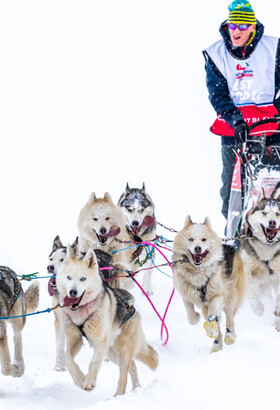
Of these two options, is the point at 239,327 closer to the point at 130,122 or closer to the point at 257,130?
the point at 257,130

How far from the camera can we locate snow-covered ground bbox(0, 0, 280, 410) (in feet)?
9.60

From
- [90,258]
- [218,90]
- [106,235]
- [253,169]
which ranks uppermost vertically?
[218,90]

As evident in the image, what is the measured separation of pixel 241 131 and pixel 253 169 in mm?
254

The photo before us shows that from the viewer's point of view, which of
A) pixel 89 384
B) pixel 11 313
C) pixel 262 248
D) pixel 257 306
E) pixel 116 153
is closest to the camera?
pixel 89 384

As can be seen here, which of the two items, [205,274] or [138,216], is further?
[138,216]

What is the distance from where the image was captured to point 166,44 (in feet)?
59.2

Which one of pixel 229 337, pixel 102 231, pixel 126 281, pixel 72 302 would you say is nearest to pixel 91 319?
pixel 72 302

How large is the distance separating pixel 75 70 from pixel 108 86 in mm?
1158

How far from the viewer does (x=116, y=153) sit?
12703 mm

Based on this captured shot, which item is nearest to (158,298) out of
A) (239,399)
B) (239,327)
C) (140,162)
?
(239,327)

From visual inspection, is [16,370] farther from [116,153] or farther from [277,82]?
[116,153]

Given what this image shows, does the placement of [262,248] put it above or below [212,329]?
above

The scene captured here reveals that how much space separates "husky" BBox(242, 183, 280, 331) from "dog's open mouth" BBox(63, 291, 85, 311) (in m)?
1.53

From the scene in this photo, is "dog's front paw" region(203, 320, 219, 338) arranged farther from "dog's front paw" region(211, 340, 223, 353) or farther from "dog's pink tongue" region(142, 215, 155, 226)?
"dog's pink tongue" region(142, 215, 155, 226)
